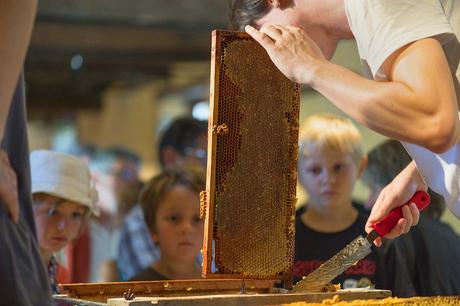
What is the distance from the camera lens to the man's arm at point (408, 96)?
6.51 ft

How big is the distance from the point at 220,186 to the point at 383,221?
49 centimetres

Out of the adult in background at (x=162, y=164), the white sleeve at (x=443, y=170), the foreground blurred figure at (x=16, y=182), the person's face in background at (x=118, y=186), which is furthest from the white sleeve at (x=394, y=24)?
the person's face in background at (x=118, y=186)

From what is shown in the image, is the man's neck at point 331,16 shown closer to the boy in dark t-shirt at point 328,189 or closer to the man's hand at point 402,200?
the man's hand at point 402,200

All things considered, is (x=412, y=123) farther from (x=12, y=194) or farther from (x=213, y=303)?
(x=12, y=194)

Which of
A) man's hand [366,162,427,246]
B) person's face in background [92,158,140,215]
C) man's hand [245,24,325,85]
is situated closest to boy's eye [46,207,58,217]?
man's hand [366,162,427,246]

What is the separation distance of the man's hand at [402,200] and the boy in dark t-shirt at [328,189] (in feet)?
3.64

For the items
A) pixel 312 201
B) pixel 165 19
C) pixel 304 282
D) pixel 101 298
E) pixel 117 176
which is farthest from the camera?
pixel 165 19

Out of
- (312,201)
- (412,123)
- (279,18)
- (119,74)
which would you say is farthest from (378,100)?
(119,74)

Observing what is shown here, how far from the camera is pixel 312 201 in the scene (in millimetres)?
4082

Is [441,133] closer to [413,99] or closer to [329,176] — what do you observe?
[413,99]

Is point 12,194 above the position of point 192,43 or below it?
below

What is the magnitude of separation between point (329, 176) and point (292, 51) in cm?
186

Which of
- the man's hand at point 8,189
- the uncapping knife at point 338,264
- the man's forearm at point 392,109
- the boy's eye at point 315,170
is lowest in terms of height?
the uncapping knife at point 338,264

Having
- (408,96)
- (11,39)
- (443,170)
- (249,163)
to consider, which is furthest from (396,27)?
(11,39)
